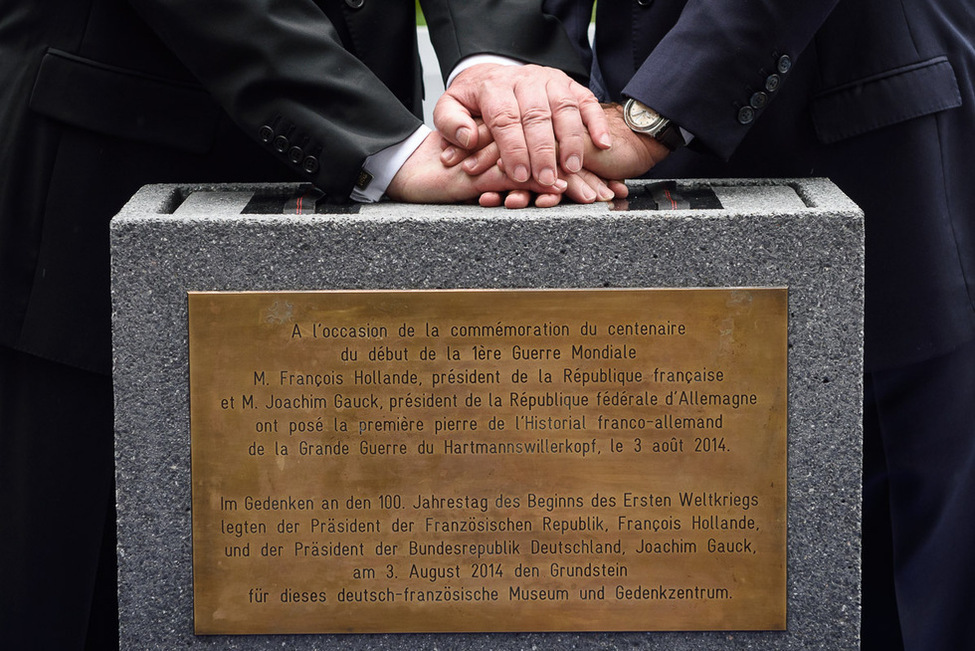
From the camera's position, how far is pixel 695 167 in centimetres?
283

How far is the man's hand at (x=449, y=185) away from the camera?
2447mm

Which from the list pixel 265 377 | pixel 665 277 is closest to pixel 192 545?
pixel 265 377

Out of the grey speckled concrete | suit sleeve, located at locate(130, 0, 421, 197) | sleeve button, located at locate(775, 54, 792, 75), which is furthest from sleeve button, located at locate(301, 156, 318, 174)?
sleeve button, located at locate(775, 54, 792, 75)

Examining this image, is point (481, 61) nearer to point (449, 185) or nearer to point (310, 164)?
point (449, 185)

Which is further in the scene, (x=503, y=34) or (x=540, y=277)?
(x=503, y=34)

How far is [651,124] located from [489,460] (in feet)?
2.42

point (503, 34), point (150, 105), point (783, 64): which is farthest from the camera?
point (503, 34)

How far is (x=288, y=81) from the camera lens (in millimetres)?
2438

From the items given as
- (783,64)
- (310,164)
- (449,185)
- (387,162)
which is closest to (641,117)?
(783,64)

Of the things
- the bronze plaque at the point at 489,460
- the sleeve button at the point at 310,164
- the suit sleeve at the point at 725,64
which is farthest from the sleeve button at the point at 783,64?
the sleeve button at the point at 310,164
